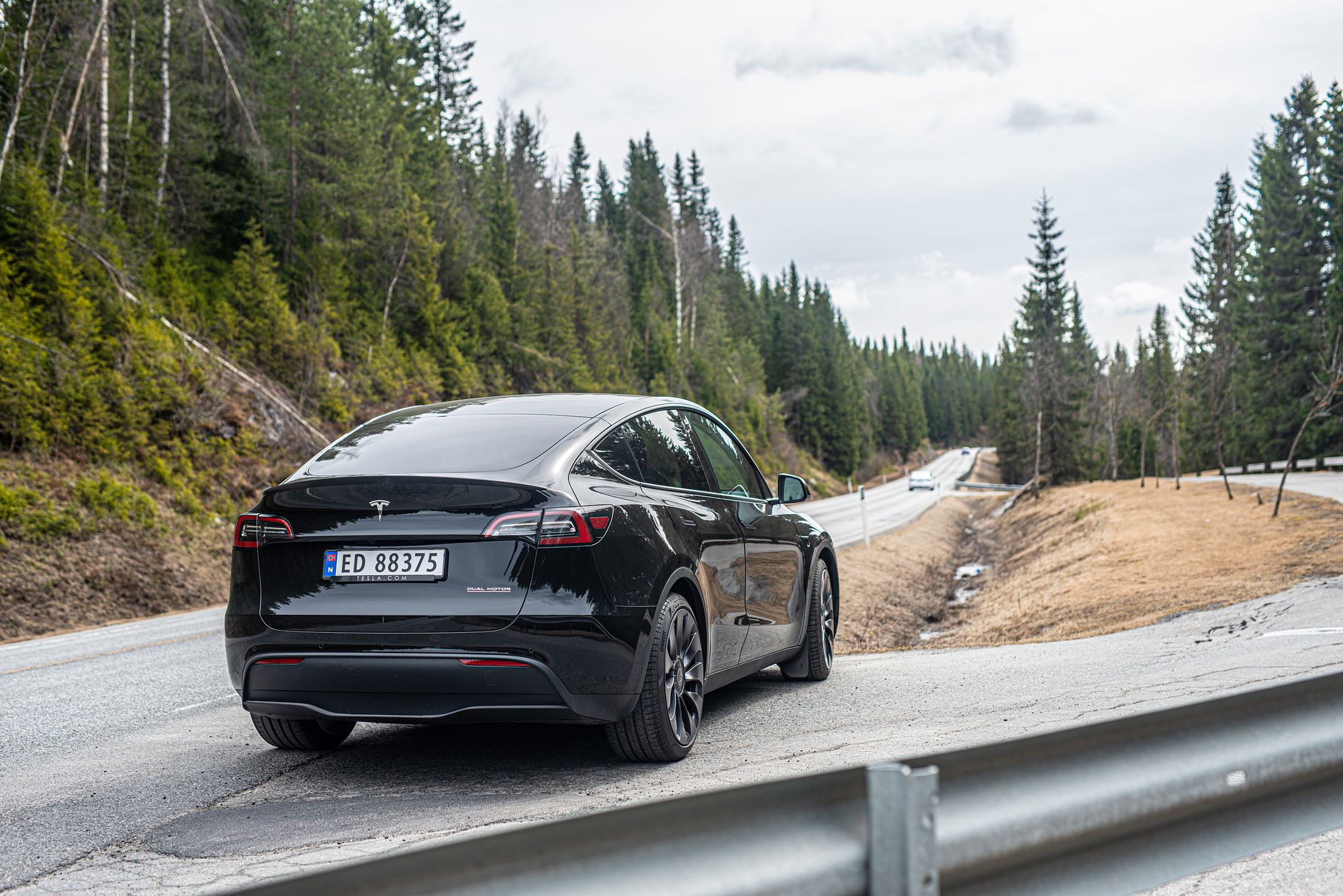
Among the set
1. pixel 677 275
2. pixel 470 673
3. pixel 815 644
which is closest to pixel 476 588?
pixel 470 673

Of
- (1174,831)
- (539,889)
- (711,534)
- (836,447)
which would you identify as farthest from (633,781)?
(836,447)

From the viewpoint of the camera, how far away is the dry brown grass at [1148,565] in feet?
36.1

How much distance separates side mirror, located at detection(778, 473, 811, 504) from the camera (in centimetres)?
702

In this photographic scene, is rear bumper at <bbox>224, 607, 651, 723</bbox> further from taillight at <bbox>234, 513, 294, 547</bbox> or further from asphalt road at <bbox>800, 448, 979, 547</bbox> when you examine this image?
asphalt road at <bbox>800, 448, 979, 547</bbox>

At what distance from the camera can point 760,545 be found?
6309 millimetres

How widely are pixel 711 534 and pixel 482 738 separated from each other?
162 cm

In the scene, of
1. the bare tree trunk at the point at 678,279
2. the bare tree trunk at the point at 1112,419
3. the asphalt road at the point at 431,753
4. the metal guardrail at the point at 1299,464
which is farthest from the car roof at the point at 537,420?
the bare tree trunk at the point at 678,279

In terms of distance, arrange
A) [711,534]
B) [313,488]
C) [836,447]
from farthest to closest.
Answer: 1. [836,447]
2. [711,534]
3. [313,488]

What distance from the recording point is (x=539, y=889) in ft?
4.75

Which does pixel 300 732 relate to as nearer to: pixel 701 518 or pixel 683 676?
pixel 683 676

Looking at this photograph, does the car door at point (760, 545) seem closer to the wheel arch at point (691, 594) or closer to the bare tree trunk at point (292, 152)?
the wheel arch at point (691, 594)

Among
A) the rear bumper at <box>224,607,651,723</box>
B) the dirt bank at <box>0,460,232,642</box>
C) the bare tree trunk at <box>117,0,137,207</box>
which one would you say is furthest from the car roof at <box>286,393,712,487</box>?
the bare tree trunk at <box>117,0,137,207</box>

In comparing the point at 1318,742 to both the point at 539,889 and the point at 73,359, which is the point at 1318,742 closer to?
the point at 539,889

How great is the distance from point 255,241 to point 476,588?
84.7ft
